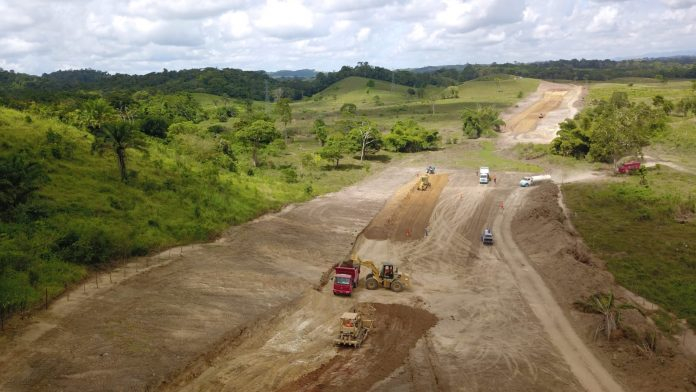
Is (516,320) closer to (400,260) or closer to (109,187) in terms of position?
(400,260)

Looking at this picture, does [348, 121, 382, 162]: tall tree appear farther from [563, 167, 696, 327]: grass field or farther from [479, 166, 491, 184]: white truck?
[563, 167, 696, 327]: grass field

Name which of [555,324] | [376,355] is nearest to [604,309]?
[555,324]

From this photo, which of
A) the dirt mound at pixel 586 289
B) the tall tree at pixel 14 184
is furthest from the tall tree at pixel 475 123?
the tall tree at pixel 14 184

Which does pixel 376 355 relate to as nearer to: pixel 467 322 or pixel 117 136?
pixel 467 322

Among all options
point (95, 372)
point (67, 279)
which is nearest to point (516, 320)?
point (95, 372)

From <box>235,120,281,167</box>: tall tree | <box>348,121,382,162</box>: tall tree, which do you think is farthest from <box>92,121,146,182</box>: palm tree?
<box>348,121,382,162</box>: tall tree

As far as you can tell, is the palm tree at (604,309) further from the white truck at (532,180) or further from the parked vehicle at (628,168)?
the parked vehicle at (628,168)
